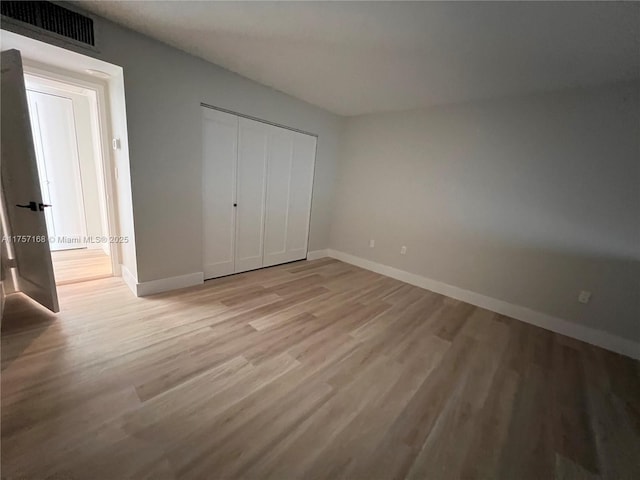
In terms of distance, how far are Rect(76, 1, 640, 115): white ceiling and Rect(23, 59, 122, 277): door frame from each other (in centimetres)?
89

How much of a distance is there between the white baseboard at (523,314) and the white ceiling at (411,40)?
7.51 ft

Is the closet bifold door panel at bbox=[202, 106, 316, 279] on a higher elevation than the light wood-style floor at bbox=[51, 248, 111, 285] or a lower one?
higher

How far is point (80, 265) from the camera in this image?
331 cm

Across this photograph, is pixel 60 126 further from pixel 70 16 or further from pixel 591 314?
pixel 591 314

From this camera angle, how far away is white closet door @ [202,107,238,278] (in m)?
2.82

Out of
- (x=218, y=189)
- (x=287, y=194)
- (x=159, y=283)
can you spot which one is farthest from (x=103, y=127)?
(x=287, y=194)

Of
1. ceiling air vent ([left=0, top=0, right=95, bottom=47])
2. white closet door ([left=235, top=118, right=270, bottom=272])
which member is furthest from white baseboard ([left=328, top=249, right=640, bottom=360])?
ceiling air vent ([left=0, top=0, right=95, bottom=47])

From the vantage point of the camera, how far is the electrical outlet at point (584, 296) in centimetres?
254

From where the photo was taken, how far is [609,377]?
6.83 ft

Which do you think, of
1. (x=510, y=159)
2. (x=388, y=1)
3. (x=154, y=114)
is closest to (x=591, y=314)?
(x=510, y=159)

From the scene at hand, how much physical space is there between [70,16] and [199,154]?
124cm

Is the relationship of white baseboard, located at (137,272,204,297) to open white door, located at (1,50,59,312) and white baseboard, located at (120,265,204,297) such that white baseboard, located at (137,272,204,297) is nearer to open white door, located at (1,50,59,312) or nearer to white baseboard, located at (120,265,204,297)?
white baseboard, located at (120,265,204,297)

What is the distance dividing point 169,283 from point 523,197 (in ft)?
13.1

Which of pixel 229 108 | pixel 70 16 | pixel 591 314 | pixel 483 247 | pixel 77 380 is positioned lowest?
pixel 77 380
